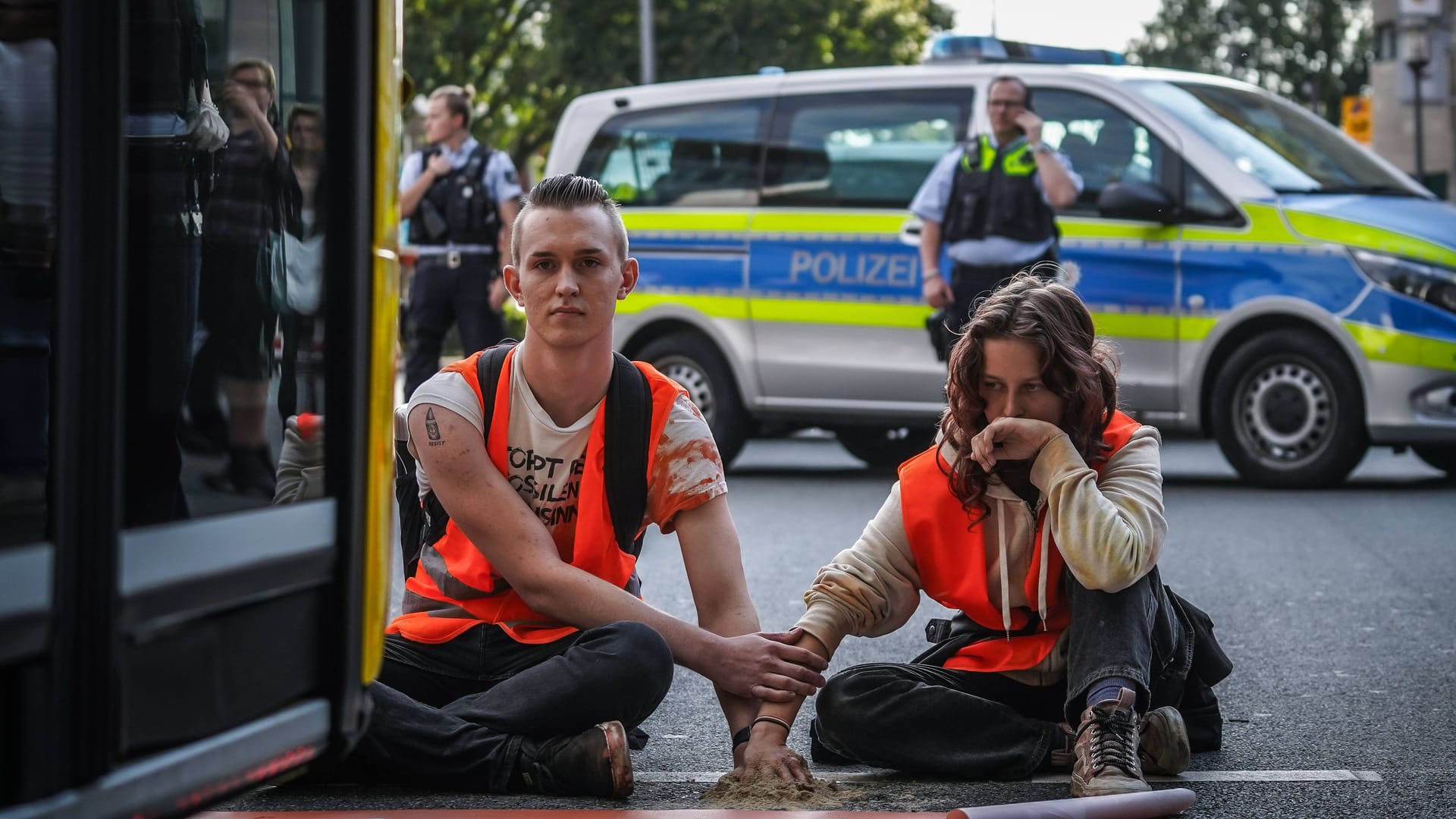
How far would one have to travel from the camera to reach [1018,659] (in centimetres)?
404

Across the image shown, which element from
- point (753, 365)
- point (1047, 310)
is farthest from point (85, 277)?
point (753, 365)

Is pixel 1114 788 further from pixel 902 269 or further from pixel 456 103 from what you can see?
pixel 456 103

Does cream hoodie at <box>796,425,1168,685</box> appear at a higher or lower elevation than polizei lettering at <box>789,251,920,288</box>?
lower

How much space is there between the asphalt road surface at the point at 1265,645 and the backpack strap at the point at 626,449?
1.81ft

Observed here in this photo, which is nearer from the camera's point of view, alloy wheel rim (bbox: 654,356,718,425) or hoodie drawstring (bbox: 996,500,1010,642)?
hoodie drawstring (bbox: 996,500,1010,642)

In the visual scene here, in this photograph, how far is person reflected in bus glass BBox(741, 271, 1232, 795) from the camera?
12.5 ft

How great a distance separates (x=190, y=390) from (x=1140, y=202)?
7227 millimetres

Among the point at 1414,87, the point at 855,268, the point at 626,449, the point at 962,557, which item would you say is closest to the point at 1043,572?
the point at 962,557

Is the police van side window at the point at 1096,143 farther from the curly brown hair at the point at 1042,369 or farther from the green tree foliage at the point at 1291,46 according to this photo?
the green tree foliage at the point at 1291,46

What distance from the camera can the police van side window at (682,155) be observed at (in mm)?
10859

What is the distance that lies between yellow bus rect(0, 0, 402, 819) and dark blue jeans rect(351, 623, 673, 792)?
3.36 ft

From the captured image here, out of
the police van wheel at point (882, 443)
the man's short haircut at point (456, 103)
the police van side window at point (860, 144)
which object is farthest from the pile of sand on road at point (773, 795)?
the police van wheel at point (882, 443)

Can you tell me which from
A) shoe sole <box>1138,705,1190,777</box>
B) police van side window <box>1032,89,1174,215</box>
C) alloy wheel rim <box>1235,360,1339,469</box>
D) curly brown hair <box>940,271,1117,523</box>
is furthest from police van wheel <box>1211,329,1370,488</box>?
shoe sole <box>1138,705,1190,777</box>

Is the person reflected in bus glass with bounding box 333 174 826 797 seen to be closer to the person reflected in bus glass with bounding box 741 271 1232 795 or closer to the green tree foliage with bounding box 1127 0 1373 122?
the person reflected in bus glass with bounding box 741 271 1232 795
